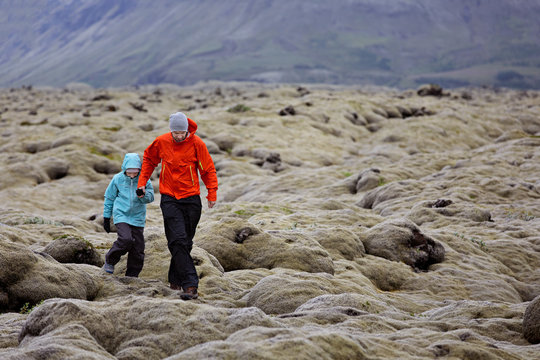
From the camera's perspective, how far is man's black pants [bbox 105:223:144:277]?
12992 millimetres

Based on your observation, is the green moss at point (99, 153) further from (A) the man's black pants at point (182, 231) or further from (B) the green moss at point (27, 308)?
(B) the green moss at point (27, 308)

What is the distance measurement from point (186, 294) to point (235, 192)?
72.7ft

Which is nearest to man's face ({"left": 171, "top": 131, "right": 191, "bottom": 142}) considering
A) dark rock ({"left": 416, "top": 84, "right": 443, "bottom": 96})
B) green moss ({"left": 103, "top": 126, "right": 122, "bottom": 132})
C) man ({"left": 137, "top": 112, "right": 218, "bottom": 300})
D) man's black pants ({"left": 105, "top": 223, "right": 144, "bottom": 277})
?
man ({"left": 137, "top": 112, "right": 218, "bottom": 300})

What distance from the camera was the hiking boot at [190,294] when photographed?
37.6ft

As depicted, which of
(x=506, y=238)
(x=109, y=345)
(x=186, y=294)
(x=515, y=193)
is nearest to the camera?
(x=109, y=345)

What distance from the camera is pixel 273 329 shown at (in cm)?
812

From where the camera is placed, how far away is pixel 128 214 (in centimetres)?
1323

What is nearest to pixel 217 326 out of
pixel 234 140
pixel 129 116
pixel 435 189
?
pixel 435 189

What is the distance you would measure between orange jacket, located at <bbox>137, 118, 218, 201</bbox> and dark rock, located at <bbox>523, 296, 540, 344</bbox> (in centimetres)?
732

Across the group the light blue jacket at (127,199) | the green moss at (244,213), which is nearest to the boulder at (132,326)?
the light blue jacket at (127,199)

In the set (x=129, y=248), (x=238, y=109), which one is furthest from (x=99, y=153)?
(x=129, y=248)

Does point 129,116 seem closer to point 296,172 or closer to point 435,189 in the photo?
point 296,172

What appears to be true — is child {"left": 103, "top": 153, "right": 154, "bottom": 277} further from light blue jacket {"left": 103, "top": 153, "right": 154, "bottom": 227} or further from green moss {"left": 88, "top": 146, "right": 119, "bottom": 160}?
green moss {"left": 88, "top": 146, "right": 119, "bottom": 160}

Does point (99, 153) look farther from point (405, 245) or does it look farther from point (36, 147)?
point (405, 245)
